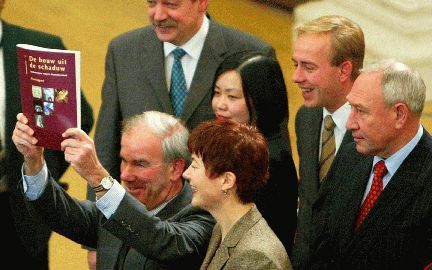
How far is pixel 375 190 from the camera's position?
13.4ft

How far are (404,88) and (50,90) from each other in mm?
1185

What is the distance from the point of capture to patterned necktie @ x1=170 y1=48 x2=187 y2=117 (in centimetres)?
505

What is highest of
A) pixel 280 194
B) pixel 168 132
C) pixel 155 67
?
pixel 168 132

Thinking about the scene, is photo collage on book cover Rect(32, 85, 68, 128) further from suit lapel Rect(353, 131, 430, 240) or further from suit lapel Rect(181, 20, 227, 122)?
suit lapel Rect(353, 131, 430, 240)

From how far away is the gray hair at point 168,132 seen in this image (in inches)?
168

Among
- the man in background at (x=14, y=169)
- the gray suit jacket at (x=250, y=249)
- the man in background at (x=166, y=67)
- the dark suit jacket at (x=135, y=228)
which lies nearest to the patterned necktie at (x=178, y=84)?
the man in background at (x=166, y=67)

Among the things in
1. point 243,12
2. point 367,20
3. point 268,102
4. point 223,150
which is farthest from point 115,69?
point 243,12

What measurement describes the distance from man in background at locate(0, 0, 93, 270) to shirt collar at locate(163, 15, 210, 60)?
0.43 meters

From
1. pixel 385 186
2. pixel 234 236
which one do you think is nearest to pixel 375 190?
pixel 385 186

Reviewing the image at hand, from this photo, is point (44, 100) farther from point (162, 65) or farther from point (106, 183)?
point (162, 65)

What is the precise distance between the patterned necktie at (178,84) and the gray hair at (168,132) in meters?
0.71

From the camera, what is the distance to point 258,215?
3893mm

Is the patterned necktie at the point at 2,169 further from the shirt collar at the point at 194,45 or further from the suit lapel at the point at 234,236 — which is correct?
the suit lapel at the point at 234,236

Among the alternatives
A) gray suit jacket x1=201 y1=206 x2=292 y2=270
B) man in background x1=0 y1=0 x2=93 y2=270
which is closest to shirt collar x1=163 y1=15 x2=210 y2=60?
man in background x1=0 y1=0 x2=93 y2=270
